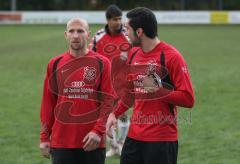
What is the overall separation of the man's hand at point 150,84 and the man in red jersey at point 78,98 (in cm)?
40

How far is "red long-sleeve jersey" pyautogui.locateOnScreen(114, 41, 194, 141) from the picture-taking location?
4945 millimetres

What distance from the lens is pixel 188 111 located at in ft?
38.0

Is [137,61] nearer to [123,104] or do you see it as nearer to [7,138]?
[123,104]

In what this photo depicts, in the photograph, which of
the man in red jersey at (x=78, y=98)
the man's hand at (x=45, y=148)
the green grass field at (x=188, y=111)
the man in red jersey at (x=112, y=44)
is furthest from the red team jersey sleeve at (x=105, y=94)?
the man in red jersey at (x=112, y=44)

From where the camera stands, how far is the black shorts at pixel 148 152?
5.15 meters

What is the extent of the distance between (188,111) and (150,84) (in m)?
6.71

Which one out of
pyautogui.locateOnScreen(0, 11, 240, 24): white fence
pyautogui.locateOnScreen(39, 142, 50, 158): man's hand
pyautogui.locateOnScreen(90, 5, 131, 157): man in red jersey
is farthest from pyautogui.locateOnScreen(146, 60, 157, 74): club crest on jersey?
pyautogui.locateOnScreen(0, 11, 240, 24): white fence

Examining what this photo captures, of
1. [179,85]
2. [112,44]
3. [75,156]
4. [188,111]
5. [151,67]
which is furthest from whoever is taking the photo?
[188,111]

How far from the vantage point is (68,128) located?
527 centimetres

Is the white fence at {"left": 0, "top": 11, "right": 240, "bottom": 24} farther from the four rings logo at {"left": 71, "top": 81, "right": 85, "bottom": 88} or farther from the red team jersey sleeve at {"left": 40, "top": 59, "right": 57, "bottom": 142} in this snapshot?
the four rings logo at {"left": 71, "top": 81, "right": 85, "bottom": 88}

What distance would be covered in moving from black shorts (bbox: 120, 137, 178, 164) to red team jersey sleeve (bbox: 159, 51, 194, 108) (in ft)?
1.46

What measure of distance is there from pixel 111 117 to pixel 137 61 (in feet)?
1.82

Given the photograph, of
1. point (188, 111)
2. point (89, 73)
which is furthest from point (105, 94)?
point (188, 111)

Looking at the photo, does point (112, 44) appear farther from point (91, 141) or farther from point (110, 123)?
point (91, 141)
